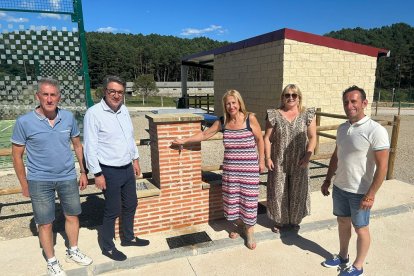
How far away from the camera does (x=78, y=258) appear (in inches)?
121

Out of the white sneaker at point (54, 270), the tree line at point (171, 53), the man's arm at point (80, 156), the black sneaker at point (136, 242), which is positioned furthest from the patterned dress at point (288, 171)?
the tree line at point (171, 53)

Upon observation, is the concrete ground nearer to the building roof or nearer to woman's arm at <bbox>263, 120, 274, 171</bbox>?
woman's arm at <bbox>263, 120, 274, 171</bbox>

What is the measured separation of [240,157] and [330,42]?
7.99m

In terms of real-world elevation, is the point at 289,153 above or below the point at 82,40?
below

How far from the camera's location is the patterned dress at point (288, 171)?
10.8 feet

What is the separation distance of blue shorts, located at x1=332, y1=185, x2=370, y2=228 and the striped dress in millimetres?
831

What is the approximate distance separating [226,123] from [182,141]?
58cm

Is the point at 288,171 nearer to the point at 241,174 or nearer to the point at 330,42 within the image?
the point at 241,174

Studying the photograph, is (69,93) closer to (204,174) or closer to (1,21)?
(1,21)

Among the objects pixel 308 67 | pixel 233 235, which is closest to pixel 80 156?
pixel 233 235

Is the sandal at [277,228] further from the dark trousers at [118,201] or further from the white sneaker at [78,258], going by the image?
the white sneaker at [78,258]

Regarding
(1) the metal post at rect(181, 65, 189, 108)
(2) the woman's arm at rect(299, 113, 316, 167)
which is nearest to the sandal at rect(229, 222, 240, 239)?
(2) the woman's arm at rect(299, 113, 316, 167)

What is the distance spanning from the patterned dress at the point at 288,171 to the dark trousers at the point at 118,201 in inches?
63.2

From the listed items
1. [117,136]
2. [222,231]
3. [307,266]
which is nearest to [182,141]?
[117,136]
